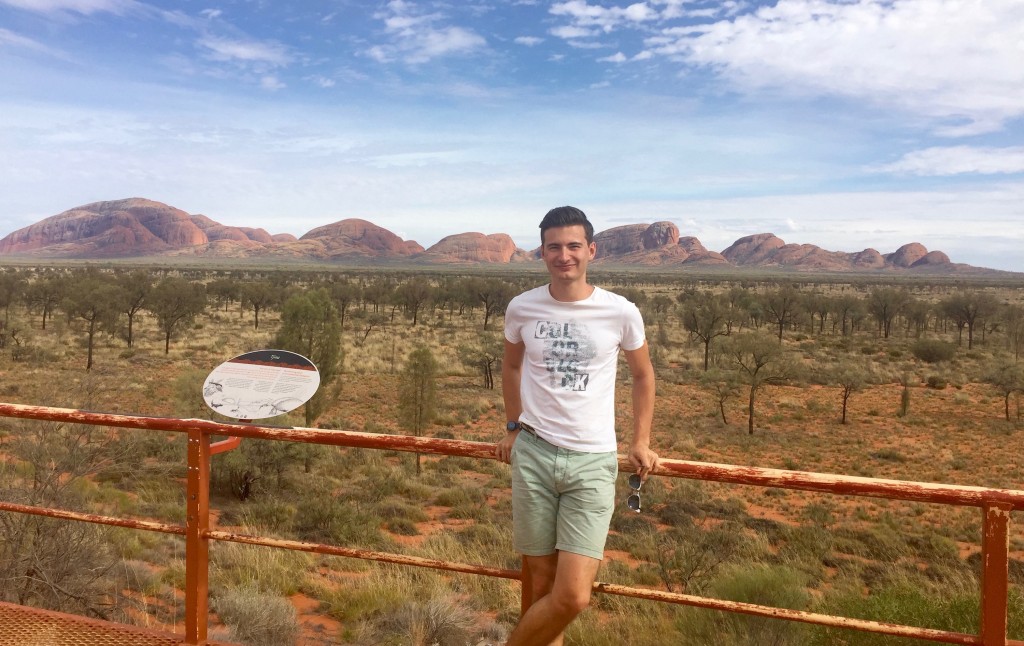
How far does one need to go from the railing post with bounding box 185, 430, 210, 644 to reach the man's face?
1.74m

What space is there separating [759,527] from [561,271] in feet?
34.0

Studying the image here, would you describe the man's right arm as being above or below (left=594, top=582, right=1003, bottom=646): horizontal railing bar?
above

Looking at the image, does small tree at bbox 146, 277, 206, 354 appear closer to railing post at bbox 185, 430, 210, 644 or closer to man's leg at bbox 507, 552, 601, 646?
railing post at bbox 185, 430, 210, 644

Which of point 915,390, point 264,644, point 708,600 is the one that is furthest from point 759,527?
point 915,390

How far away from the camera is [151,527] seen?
10.1 ft

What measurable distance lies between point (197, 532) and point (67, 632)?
855mm

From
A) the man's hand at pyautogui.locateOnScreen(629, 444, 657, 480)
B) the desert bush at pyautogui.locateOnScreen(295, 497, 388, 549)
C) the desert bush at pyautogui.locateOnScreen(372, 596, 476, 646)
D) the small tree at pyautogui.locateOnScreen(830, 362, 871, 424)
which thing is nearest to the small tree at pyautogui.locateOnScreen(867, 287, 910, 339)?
the small tree at pyautogui.locateOnScreen(830, 362, 871, 424)

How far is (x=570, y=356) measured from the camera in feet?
8.56

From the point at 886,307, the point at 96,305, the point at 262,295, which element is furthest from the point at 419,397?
the point at 886,307

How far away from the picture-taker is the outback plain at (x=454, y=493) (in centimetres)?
530

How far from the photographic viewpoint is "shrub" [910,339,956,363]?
99.9ft

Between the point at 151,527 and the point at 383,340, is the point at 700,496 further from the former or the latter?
the point at 383,340

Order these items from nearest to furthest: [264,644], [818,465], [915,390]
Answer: [264,644]
[818,465]
[915,390]

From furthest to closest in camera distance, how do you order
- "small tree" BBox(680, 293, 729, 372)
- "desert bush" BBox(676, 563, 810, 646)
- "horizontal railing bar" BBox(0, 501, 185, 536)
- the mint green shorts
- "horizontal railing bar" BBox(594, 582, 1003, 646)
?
"small tree" BBox(680, 293, 729, 372) → "desert bush" BBox(676, 563, 810, 646) → "horizontal railing bar" BBox(0, 501, 185, 536) → the mint green shorts → "horizontal railing bar" BBox(594, 582, 1003, 646)
